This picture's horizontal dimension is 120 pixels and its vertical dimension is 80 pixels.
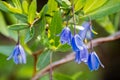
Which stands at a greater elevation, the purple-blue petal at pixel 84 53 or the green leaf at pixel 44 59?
the purple-blue petal at pixel 84 53

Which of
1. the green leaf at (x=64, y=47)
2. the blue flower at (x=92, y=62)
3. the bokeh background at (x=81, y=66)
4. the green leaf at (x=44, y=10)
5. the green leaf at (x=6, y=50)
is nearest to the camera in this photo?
the green leaf at (x=44, y=10)

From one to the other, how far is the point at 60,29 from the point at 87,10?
140mm

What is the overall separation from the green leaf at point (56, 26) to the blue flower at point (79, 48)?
85 millimetres

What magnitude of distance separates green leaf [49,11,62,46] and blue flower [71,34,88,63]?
0.09m

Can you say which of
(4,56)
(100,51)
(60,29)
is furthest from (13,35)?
(100,51)

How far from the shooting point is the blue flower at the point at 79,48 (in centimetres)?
168

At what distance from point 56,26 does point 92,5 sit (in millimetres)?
186

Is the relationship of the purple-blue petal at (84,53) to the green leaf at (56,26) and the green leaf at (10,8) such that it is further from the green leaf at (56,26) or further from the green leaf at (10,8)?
the green leaf at (10,8)

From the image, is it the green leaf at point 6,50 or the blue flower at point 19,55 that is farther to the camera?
the green leaf at point 6,50

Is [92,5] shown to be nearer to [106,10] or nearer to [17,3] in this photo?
[106,10]

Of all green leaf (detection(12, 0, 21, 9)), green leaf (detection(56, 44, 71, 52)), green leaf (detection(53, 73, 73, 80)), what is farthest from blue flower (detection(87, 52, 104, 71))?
green leaf (detection(53, 73, 73, 80))

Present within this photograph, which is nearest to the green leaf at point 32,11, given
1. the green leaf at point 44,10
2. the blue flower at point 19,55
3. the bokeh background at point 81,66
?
the green leaf at point 44,10

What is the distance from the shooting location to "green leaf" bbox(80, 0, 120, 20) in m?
1.82

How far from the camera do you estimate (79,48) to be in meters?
1.70
